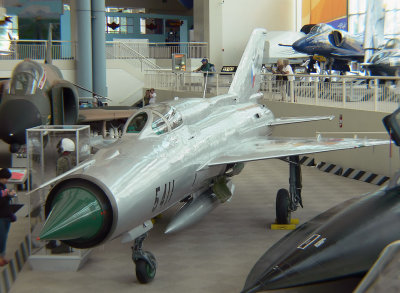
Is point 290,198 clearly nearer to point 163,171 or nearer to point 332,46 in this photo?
point 163,171

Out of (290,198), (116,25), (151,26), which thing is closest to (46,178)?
(290,198)

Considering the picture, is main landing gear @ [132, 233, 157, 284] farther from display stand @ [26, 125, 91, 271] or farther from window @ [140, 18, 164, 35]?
window @ [140, 18, 164, 35]

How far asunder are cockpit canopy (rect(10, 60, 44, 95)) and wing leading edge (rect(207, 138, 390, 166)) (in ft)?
18.6

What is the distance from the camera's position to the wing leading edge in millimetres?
9000

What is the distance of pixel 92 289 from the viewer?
281 inches

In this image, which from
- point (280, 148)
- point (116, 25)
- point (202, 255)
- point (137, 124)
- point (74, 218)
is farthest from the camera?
point (116, 25)

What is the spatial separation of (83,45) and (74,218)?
19138 mm

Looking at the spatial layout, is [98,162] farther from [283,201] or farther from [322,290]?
[283,201]

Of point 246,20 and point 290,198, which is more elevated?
point 246,20

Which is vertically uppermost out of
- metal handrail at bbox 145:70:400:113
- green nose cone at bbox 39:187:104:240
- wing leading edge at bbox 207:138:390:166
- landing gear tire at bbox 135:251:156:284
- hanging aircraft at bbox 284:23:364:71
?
hanging aircraft at bbox 284:23:364:71

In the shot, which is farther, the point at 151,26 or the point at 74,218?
the point at 151,26

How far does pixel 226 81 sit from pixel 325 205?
1015 centimetres

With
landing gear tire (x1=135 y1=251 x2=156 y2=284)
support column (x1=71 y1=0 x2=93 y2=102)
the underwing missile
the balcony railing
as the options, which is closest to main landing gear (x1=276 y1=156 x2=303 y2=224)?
the underwing missile

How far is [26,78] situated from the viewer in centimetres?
1328
